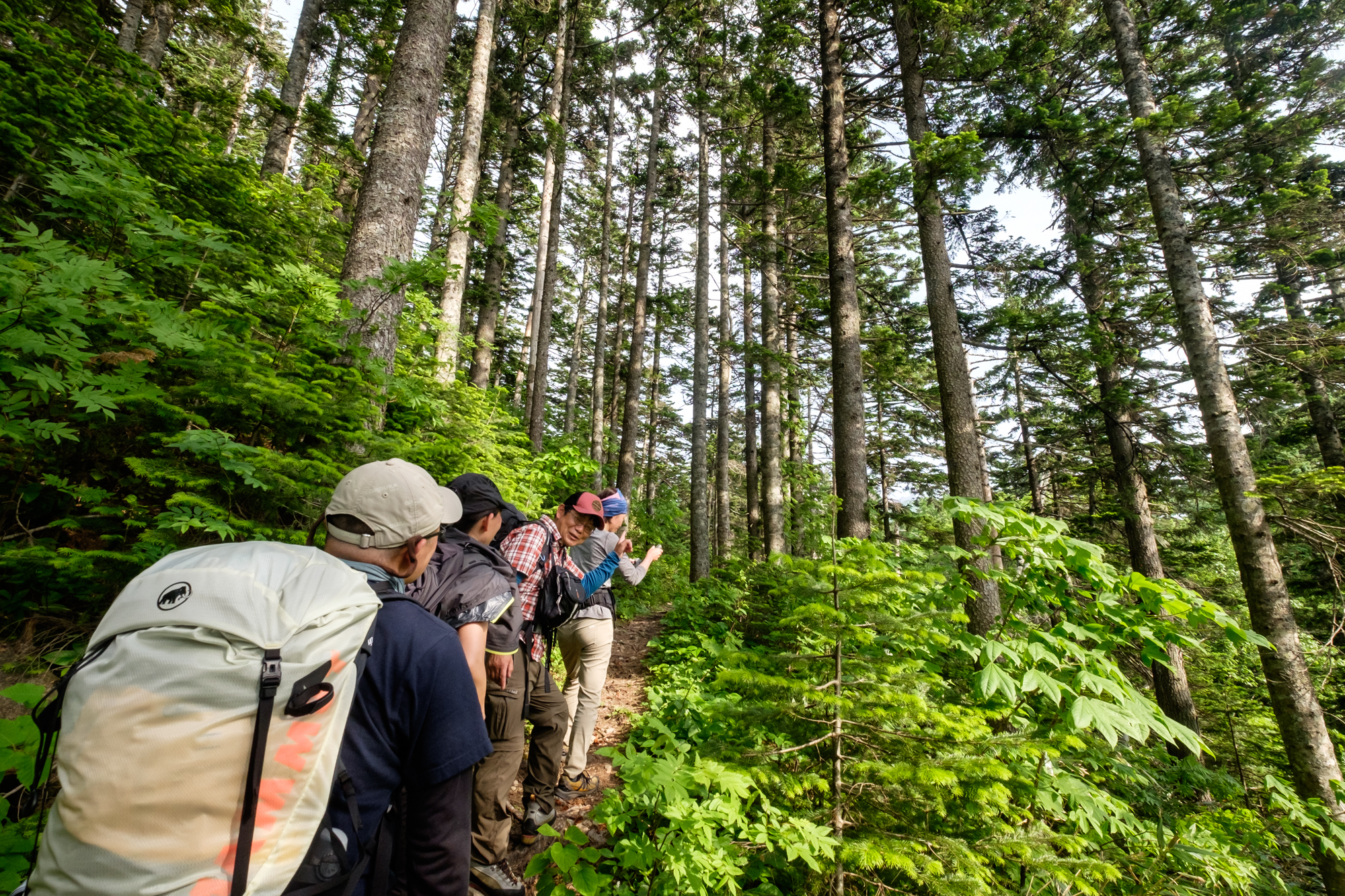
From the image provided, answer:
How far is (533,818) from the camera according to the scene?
3.52 meters

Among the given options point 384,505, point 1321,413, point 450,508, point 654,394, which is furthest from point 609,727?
point 654,394

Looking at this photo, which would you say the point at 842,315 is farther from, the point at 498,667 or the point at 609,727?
the point at 498,667

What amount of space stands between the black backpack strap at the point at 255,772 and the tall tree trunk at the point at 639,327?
10.9 meters

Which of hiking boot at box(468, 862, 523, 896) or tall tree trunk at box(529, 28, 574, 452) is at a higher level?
tall tree trunk at box(529, 28, 574, 452)

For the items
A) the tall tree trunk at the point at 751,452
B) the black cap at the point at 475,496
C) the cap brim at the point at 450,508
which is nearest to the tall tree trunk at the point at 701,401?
the tall tree trunk at the point at 751,452

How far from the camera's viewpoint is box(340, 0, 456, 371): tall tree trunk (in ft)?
14.5

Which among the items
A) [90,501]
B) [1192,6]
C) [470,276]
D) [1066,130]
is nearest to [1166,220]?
[1066,130]

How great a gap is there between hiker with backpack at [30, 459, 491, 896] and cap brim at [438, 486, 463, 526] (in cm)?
37

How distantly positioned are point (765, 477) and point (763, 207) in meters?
6.32

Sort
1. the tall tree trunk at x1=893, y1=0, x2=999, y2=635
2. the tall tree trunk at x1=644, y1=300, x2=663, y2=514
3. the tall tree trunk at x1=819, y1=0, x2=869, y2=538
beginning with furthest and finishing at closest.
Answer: the tall tree trunk at x1=644, y1=300, x2=663, y2=514 < the tall tree trunk at x1=819, y1=0, x2=869, y2=538 < the tall tree trunk at x1=893, y1=0, x2=999, y2=635

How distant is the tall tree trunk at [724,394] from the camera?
12719 millimetres

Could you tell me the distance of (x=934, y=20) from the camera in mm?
Result: 7074

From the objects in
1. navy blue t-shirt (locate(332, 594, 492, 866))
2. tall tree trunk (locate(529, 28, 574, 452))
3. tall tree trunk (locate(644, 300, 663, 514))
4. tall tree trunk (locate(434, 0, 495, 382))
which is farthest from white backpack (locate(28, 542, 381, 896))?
tall tree trunk (locate(644, 300, 663, 514))

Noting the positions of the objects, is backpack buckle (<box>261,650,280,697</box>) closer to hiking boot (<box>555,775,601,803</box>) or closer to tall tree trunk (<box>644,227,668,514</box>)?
hiking boot (<box>555,775,601,803</box>)
